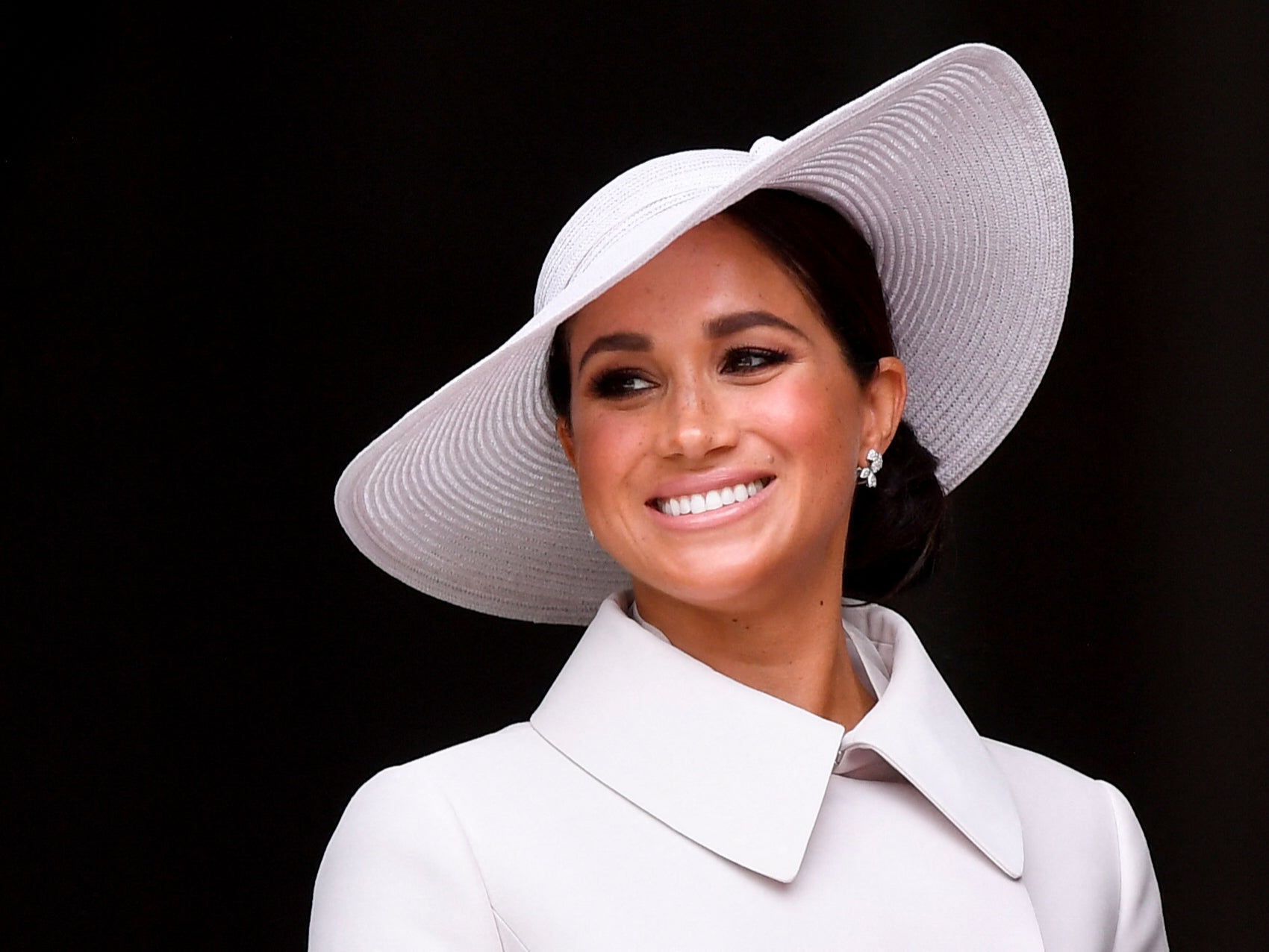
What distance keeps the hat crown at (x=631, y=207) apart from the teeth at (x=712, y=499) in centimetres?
24

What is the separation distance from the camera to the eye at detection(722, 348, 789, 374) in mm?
2266

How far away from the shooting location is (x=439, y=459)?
245 centimetres

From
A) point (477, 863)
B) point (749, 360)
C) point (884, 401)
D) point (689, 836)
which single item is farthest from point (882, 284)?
point (477, 863)

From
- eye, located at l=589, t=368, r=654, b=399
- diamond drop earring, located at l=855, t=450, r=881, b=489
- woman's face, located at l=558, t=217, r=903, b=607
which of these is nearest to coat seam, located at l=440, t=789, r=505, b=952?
woman's face, located at l=558, t=217, r=903, b=607

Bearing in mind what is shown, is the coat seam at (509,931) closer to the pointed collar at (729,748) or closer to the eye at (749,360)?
the pointed collar at (729,748)

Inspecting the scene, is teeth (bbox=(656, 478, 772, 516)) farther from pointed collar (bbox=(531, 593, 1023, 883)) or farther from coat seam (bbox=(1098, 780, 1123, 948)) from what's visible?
coat seam (bbox=(1098, 780, 1123, 948))

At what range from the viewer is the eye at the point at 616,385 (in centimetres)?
231

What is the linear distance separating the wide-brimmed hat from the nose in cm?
15

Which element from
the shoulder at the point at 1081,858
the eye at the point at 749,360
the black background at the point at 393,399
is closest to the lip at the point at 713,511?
the eye at the point at 749,360

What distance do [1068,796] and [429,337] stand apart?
124 cm

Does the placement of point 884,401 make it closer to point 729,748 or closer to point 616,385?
point 616,385

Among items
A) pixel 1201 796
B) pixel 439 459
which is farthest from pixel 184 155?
pixel 1201 796

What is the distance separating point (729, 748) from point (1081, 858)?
47cm

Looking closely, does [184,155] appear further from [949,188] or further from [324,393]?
[949,188]
